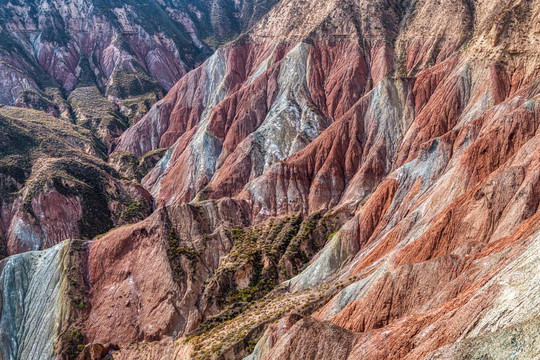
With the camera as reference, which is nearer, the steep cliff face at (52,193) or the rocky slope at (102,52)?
the steep cliff face at (52,193)

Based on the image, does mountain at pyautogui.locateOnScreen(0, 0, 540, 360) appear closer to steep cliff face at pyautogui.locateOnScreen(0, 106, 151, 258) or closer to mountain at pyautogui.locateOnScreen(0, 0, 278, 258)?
steep cliff face at pyautogui.locateOnScreen(0, 106, 151, 258)

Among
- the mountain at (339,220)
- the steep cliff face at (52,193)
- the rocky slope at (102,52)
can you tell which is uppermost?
the rocky slope at (102,52)

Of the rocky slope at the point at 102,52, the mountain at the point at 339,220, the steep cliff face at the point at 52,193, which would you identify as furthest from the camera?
the rocky slope at the point at 102,52

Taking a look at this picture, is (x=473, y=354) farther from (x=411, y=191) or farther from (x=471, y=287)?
(x=411, y=191)

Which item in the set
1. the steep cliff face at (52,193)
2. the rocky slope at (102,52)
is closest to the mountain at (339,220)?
the steep cliff face at (52,193)

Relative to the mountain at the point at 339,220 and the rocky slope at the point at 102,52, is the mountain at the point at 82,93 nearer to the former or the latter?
the rocky slope at the point at 102,52

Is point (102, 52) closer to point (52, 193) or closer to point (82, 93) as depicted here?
point (82, 93)

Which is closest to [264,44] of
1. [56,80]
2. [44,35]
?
[56,80]

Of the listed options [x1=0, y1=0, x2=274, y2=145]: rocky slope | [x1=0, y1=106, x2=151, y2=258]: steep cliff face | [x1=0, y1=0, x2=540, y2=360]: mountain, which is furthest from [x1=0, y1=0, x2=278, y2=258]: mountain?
[x1=0, y1=0, x2=540, y2=360]: mountain
